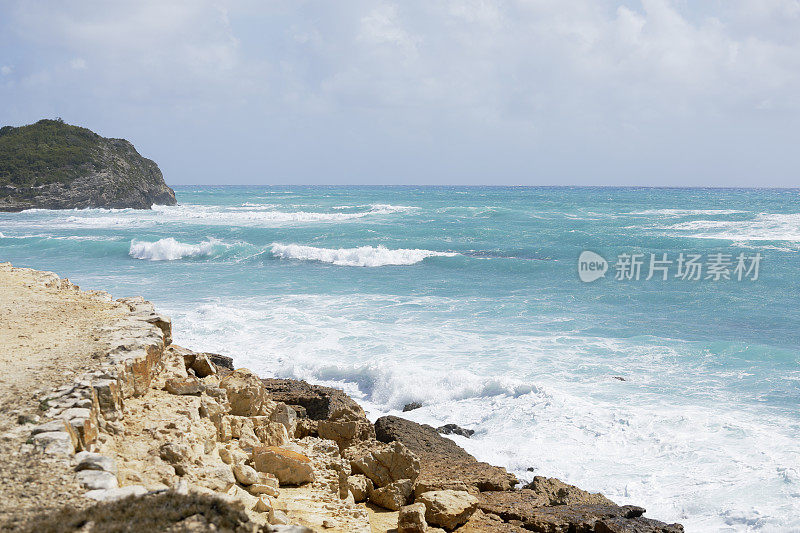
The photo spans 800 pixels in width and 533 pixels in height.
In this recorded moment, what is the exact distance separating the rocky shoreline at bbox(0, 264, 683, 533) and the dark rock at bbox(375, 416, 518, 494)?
27mm

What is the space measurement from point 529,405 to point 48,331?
790cm

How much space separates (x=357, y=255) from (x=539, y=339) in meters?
15.0

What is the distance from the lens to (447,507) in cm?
630

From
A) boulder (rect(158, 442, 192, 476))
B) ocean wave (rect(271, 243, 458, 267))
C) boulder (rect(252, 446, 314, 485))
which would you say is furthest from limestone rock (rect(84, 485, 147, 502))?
ocean wave (rect(271, 243, 458, 267))

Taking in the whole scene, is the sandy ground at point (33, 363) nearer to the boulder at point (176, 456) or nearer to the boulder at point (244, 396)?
the boulder at point (176, 456)

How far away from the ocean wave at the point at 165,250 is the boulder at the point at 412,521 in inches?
1018

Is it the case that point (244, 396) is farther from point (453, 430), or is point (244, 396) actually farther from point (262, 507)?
point (453, 430)

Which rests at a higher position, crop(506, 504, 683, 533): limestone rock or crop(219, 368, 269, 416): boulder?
crop(219, 368, 269, 416): boulder

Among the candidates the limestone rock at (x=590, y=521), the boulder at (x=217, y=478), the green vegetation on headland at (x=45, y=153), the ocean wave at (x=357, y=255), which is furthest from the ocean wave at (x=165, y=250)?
the green vegetation on headland at (x=45, y=153)

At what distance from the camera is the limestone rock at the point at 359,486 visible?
6.55 m

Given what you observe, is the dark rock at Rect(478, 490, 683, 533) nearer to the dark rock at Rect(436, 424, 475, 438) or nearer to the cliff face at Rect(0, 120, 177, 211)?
the dark rock at Rect(436, 424, 475, 438)

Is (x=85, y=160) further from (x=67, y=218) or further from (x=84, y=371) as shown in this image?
(x=84, y=371)

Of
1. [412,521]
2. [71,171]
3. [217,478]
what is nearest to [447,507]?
[412,521]

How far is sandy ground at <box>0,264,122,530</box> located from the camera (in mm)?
4066
